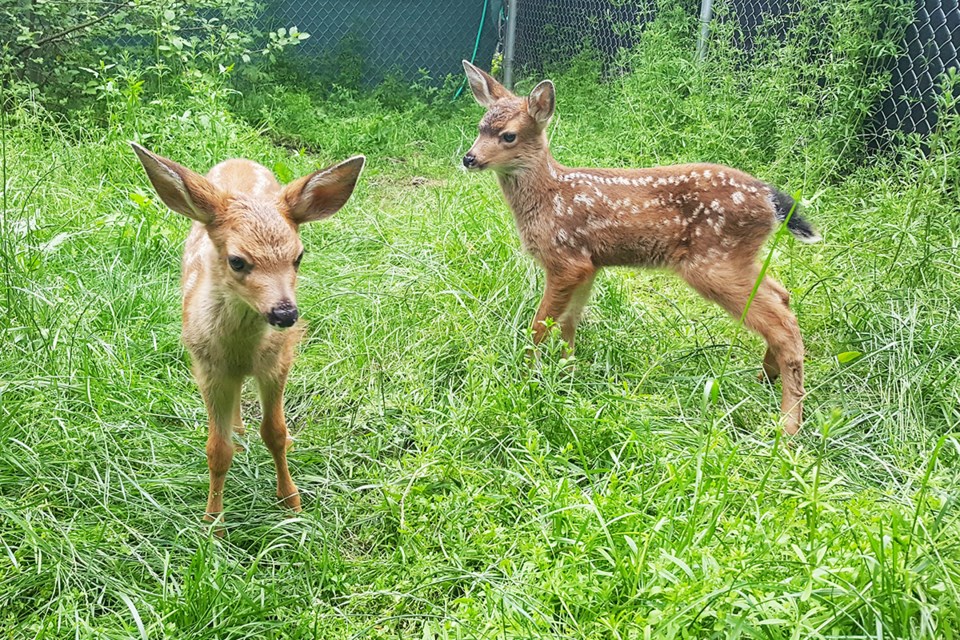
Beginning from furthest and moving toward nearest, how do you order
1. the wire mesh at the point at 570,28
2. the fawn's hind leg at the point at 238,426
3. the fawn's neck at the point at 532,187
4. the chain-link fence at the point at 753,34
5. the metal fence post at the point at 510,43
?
the metal fence post at the point at 510,43 < the wire mesh at the point at 570,28 < the chain-link fence at the point at 753,34 < the fawn's neck at the point at 532,187 < the fawn's hind leg at the point at 238,426

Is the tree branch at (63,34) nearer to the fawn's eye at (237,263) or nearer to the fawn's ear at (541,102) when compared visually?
the fawn's ear at (541,102)

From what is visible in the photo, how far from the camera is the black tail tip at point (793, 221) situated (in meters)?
3.70

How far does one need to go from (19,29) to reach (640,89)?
16.0 ft

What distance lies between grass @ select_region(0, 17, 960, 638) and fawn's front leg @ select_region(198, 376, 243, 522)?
0.29 ft

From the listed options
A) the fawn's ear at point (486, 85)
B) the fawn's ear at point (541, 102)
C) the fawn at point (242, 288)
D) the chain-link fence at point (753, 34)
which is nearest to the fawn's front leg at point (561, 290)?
the fawn's ear at point (541, 102)

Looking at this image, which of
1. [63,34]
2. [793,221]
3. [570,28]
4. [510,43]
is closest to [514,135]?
[793,221]

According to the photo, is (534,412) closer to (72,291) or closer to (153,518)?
(153,518)

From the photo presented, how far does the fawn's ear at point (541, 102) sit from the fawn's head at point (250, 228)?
5.93 feet

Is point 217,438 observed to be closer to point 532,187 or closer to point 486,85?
point 532,187

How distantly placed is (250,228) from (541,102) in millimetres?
2235

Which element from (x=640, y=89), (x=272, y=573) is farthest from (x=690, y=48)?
(x=272, y=573)

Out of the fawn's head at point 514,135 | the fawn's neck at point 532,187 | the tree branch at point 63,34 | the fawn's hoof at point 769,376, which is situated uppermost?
the fawn's head at point 514,135

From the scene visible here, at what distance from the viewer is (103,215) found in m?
4.79

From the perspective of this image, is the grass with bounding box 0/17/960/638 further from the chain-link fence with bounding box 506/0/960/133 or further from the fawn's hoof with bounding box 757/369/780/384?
the chain-link fence with bounding box 506/0/960/133
